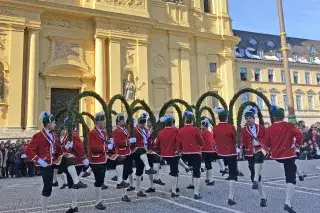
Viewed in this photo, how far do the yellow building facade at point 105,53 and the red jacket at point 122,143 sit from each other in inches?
571

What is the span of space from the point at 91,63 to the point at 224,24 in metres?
15.1

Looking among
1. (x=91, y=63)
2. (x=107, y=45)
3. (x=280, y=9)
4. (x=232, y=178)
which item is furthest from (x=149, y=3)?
(x=232, y=178)

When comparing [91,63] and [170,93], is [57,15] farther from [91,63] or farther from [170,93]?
[170,93]

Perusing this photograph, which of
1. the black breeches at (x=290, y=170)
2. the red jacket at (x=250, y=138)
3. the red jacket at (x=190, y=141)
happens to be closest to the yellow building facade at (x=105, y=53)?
the red jacket at (x=190, y=141)

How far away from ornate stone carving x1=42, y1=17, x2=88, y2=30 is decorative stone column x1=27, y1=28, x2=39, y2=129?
4.75ft

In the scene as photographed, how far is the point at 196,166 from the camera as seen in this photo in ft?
29.2

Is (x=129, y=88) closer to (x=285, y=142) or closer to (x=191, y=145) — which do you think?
(x=191, y=145)

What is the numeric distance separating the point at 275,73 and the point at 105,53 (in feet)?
99.6

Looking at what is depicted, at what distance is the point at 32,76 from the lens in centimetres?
2314

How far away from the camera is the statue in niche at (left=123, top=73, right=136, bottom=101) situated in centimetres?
2641

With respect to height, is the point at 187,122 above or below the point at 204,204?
above

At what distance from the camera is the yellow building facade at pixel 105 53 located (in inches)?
898

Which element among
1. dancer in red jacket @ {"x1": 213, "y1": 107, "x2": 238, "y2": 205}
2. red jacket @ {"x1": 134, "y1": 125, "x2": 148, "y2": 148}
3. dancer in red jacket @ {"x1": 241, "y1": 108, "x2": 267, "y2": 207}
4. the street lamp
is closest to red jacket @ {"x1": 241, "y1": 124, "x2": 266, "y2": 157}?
dancer in red jacket @ {"x1": 241, "y1": 108, "x2": 267, "y2": 207}

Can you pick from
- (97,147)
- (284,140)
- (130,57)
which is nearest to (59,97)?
(130,57)
